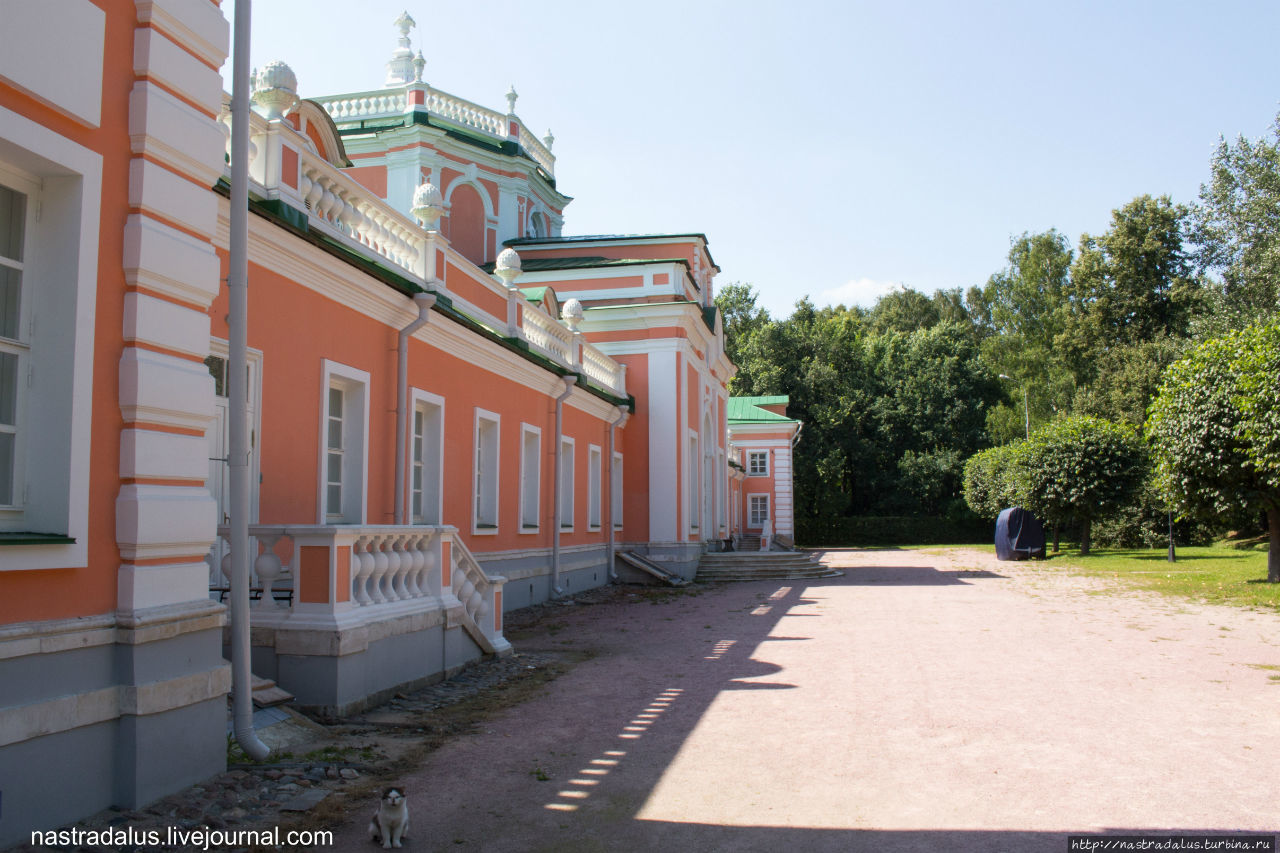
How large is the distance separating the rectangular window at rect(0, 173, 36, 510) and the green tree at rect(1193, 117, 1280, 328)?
107 ft

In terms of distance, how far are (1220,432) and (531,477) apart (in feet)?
43.0

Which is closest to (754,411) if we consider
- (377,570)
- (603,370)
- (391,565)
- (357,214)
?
(603,370)

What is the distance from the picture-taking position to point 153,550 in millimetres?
4797

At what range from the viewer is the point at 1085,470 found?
30.8m

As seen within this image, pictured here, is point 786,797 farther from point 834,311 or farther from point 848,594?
point 834,311

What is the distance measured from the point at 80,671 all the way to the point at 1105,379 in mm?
41219

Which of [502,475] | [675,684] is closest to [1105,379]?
[502,475]

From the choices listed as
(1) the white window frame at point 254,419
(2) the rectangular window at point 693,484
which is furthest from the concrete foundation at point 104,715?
(2) the rectangular window at point 693,484

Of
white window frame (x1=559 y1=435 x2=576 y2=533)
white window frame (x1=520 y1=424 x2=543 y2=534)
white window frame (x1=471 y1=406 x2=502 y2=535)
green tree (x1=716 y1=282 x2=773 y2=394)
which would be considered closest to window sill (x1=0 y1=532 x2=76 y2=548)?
white window frame (x1=471 y1=406 x2=502 y2=535)

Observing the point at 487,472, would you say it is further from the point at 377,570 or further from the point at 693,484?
the point at 693,484

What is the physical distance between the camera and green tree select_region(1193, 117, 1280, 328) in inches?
1167

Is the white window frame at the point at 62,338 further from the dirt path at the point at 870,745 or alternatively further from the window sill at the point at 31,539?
the dirt path at the point at 870,745

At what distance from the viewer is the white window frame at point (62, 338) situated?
4.39 m

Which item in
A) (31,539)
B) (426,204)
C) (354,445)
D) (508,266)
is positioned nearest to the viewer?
(31,539)
